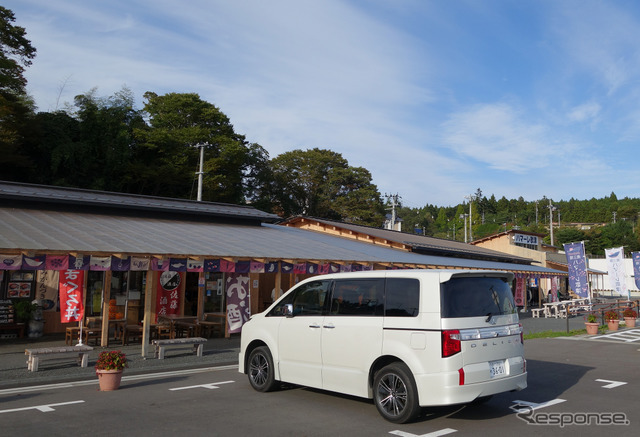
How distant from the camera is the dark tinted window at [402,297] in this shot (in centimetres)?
662

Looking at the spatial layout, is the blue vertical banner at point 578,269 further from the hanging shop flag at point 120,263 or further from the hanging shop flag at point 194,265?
the hanging shop flag at point 120,263

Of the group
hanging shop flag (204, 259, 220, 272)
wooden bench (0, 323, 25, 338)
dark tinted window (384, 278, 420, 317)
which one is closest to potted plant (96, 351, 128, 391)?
dark tinted window (384, 278, 420, 317)

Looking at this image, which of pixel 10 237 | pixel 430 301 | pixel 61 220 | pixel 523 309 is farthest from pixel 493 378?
pixel 523 309

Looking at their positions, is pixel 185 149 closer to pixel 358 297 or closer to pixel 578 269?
pixel 578 269

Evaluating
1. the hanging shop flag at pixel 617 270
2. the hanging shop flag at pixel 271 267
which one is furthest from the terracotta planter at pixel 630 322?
the hanging shop flag at pixel 271 267

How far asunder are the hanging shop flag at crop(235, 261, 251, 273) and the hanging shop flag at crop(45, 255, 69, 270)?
14.9 feet

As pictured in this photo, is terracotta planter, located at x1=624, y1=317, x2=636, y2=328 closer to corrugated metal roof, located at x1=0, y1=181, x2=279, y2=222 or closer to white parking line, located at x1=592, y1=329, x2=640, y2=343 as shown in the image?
white parking line, located at x1=592, y1=329, x2=640, y2=343

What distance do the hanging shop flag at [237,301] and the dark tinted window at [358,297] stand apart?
820cm

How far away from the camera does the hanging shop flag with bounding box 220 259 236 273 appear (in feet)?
45.9

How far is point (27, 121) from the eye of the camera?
38.5 meters

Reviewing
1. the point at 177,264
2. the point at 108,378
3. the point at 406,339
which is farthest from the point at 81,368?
the point at 406,339

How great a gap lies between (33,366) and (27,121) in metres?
34.6

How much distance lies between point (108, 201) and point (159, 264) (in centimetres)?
585

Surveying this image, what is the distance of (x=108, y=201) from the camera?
1734 cm
